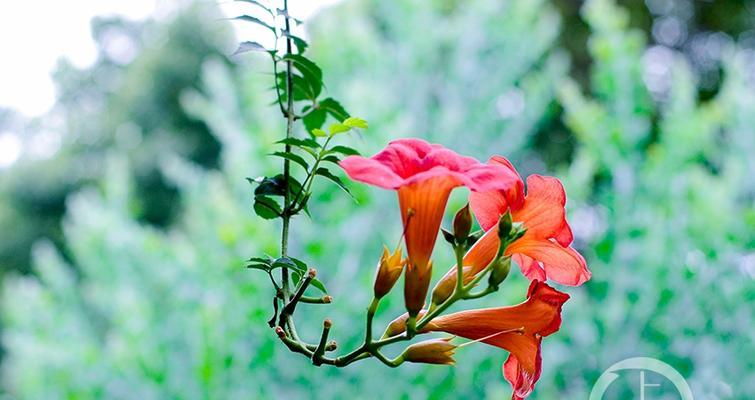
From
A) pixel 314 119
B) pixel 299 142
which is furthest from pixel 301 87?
pixel 299 142

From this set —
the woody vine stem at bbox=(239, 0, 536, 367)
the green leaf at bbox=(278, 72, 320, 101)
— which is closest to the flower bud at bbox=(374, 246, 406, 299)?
the woody vine stem at bbox=(239, 0, 536, 367)

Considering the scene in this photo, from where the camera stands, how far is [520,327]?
47 cm

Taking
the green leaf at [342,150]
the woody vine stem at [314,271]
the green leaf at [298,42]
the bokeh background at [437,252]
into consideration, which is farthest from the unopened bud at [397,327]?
the bokeh background at [437,252]

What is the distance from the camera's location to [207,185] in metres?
3.57

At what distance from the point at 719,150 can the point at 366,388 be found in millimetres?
1982

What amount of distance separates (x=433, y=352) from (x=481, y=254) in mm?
67

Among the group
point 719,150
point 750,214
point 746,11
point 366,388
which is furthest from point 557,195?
point 746,11

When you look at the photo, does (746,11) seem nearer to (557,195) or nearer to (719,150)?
(719,150)

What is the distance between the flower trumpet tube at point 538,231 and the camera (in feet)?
1.50

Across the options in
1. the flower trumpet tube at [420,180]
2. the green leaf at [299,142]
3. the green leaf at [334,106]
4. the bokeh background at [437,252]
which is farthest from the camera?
the bokeh background at [437,252]

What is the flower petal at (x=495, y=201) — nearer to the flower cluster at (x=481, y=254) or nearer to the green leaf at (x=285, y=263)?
the flower cluster at (x=481, y=254)

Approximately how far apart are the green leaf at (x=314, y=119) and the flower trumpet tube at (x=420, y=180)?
0.20 meters

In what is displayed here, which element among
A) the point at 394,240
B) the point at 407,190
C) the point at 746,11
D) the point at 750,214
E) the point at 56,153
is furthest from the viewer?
the point at 56,153

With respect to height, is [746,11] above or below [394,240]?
above
